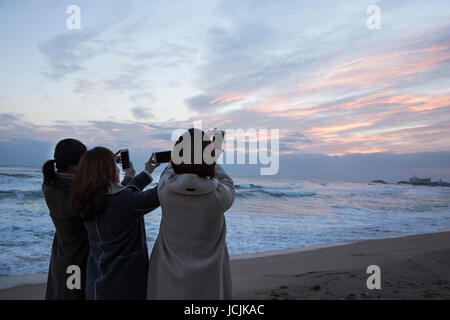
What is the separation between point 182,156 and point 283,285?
3.32m

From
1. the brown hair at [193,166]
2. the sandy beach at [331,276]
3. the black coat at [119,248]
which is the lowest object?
the sandy beach at [331,276]

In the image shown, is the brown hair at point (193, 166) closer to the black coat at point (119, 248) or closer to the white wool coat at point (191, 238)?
the white wool coat at point (191, 238)

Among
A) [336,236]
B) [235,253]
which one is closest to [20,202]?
→ [235,253]

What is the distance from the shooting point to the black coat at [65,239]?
6.89ft

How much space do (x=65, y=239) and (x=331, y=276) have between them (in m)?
3.81

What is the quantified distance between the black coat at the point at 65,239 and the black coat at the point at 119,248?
17 centimetres

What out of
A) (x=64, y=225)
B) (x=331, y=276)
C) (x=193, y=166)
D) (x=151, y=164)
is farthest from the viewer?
(x=331, y=276)

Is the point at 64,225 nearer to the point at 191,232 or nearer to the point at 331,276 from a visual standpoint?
the point at 191,232

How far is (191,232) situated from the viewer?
1729 mm

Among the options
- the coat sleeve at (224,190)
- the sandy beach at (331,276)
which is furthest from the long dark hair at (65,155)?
the sandy beach at (331,276)

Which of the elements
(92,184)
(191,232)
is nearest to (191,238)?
(191,232)

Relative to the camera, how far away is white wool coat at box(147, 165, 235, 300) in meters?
1.70

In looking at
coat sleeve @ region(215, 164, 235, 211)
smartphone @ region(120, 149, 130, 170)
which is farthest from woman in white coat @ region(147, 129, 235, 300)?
smartphone @ region(120, 149, 130, 170)

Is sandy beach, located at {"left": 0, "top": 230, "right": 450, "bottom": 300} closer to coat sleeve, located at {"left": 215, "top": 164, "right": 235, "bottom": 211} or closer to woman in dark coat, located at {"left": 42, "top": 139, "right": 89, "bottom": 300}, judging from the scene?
woman in dark coat, located at {"left": 42, "top": 139, "right": 89, "bottom": 300}
